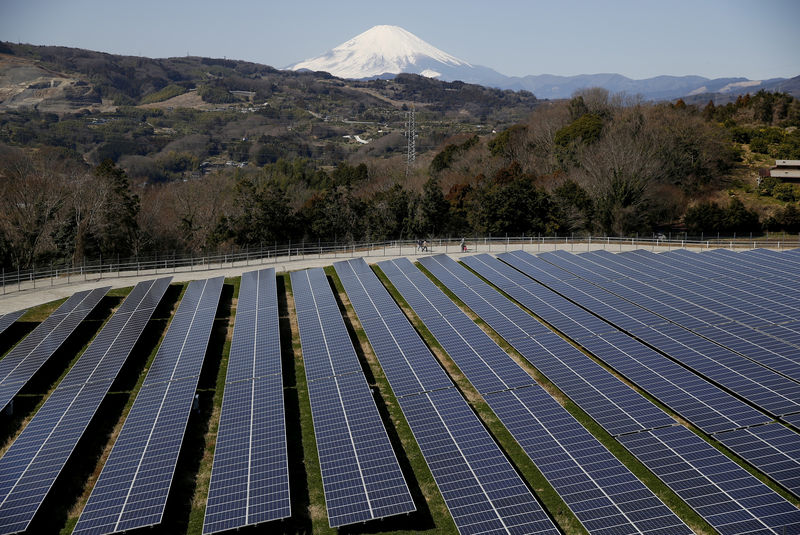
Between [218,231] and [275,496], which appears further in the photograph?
[218,231]

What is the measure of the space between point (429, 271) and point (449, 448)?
934 inches

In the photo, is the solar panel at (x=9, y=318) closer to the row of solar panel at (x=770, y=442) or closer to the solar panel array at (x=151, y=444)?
the solar panel array at (x=151, y=444)

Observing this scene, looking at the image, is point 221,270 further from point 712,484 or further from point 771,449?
point 771,449

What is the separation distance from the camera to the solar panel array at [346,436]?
52.2 ft

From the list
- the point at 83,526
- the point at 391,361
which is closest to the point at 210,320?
the point at 391,361

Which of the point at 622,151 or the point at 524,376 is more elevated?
the point at 622,151

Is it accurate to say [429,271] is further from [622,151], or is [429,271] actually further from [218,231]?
[622,151]

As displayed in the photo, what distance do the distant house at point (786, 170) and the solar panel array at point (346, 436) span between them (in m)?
68.6

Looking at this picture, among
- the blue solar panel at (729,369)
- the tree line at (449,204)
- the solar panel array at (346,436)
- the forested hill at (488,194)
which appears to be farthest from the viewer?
the forested hill at (488,194)

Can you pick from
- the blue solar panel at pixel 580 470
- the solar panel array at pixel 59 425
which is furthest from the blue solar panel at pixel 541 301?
the solar panel array at pixel 59 425

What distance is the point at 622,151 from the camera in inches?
2434

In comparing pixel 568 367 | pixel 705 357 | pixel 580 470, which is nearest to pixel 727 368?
pixel 705 357

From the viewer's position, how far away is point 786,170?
238 ft

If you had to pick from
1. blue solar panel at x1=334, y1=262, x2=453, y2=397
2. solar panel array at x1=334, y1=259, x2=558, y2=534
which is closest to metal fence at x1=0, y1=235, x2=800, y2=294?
blue solar panel at x1=334, y1=262, x2=453, y2=397
